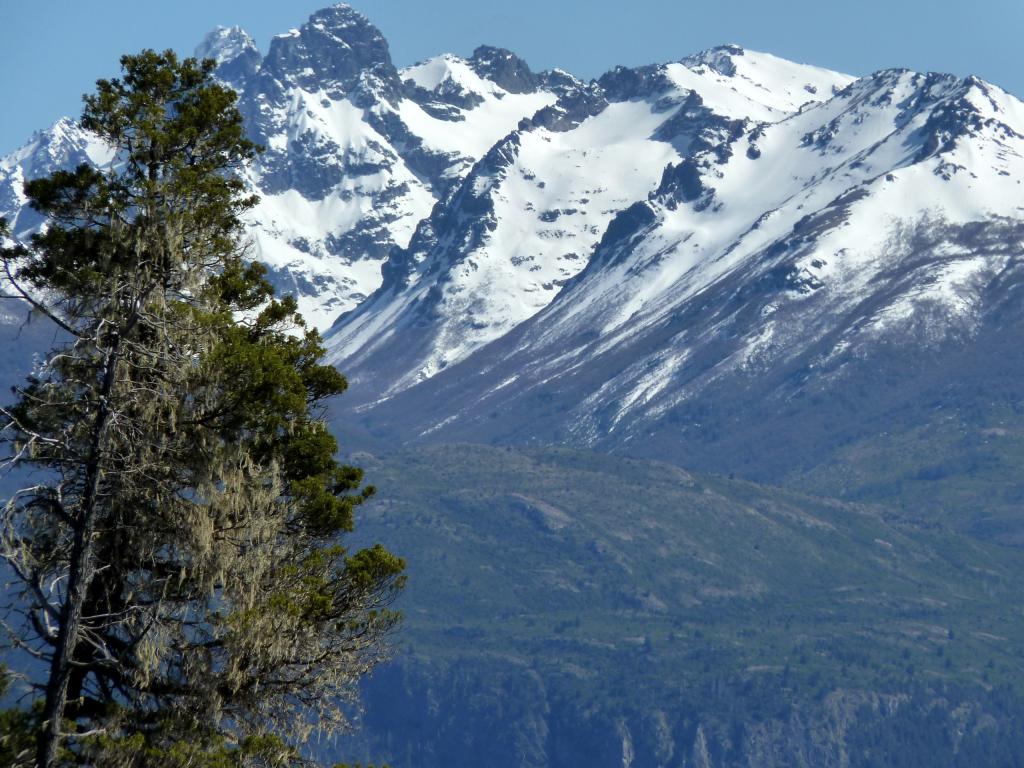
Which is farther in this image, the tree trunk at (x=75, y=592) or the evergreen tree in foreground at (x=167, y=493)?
the evergreen tree in foreground at (x=167, y=493)

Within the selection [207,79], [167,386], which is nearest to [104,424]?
[167,386]

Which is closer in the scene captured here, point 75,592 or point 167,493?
point 75,592

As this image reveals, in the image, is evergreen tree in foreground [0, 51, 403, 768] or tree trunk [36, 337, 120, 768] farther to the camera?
evergreen tree in foreground [0, 51, 403, 768]

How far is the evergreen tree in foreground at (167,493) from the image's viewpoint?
33344 millimetres

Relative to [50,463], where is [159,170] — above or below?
above

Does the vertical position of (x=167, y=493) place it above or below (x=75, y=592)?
above

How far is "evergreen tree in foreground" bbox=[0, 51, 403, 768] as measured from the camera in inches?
1313

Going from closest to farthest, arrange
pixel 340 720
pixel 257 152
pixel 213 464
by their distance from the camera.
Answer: pixel 213 464
pixel 340 720
pixel 257 152

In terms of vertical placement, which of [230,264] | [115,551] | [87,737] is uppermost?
[230,264]

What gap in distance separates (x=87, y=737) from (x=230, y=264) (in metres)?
10.4

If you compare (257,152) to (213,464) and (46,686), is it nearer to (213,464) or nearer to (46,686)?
(213,464)

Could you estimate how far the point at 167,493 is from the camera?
34.4 m

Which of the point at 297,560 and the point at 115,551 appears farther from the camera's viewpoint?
the point at 297,560

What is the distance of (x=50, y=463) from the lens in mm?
34094
